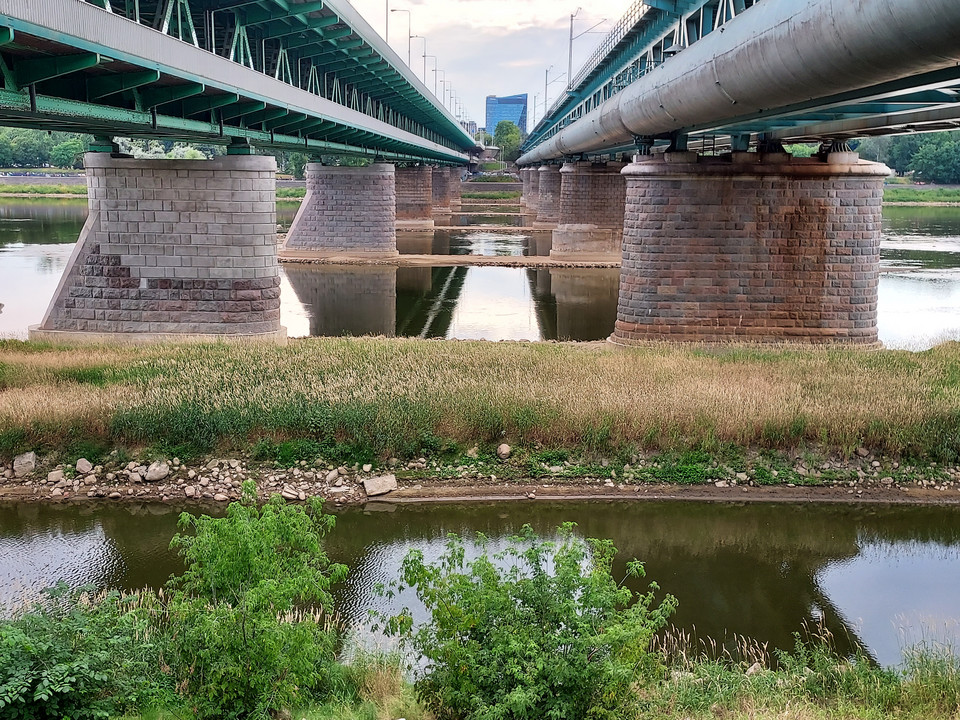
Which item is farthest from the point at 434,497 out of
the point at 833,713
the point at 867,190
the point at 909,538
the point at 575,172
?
the point at 575,172

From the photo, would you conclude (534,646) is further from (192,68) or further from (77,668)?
A: (192,68)

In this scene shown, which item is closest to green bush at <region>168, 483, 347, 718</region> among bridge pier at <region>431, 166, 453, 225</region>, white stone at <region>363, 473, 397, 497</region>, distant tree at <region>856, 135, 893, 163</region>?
white stone at <region>363, 473, 397, 497</region>

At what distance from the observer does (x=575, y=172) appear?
5384 centimetres

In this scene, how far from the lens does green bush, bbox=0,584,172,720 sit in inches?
231

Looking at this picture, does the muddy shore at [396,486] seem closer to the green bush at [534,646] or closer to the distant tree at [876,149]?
the green bush at [534,646]

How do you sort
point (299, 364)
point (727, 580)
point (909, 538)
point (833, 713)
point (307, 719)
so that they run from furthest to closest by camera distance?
point (299, 364)
point (909, 538)
point (727, 580)
point (833, 713)
point (307, 719)

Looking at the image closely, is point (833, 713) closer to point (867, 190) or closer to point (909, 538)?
point (909, 538)

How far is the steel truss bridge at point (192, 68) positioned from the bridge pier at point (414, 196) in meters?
37.3

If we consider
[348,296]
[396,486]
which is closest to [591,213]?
[348,296]

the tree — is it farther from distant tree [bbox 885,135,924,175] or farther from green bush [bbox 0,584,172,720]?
green bush [bbox 0,584,172,720]

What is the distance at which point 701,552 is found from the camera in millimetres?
12367

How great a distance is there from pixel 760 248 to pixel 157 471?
1485 centimetres

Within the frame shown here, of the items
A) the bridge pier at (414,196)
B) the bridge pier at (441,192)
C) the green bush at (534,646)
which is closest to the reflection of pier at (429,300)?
the green bush at (534,646)

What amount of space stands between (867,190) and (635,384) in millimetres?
9607
